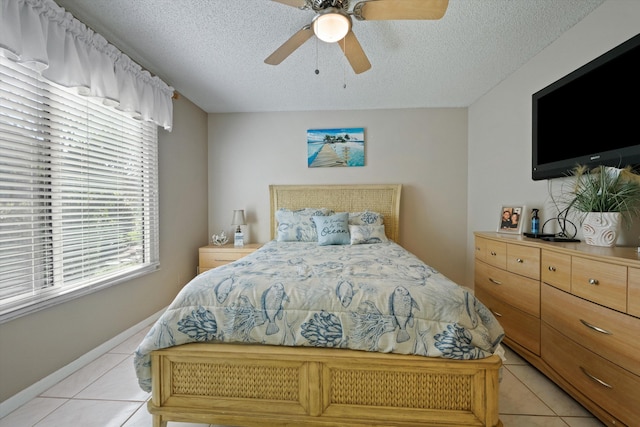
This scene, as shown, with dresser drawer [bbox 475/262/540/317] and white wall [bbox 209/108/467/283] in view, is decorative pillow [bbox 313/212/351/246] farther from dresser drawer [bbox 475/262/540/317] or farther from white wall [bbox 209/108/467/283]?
dresser drawer [bbox 475/262/540/317]

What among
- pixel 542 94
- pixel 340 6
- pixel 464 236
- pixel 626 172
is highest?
pixel 340 6

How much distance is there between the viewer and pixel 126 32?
1.98 meters

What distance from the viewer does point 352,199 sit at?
138 inches

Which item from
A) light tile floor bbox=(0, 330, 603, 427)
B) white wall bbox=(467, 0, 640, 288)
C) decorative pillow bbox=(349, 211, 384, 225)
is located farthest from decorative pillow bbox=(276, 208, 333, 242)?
white wall bbox=(467, 0, 640, 288)

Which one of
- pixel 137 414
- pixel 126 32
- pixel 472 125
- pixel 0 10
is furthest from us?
pixel 472 125

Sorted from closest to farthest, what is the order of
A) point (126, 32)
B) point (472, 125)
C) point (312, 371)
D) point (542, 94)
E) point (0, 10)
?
point (312, 371)
point (0, 10)
point (126, 32)
point (542, 94)
point (472, 125)

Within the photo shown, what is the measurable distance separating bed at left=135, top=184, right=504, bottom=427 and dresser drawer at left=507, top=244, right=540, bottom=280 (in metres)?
0.75

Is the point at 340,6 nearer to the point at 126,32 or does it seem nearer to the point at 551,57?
the point at 126,32

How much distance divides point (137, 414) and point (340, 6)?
2663 millimetres

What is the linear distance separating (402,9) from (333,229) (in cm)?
198

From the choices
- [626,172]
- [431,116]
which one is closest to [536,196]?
[626,172]

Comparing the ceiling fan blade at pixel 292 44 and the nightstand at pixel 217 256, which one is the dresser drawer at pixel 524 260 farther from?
the nightstand at pixel 217 256

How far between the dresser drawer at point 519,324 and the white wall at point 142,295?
3.13 meters

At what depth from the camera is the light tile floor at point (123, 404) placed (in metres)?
1.40
